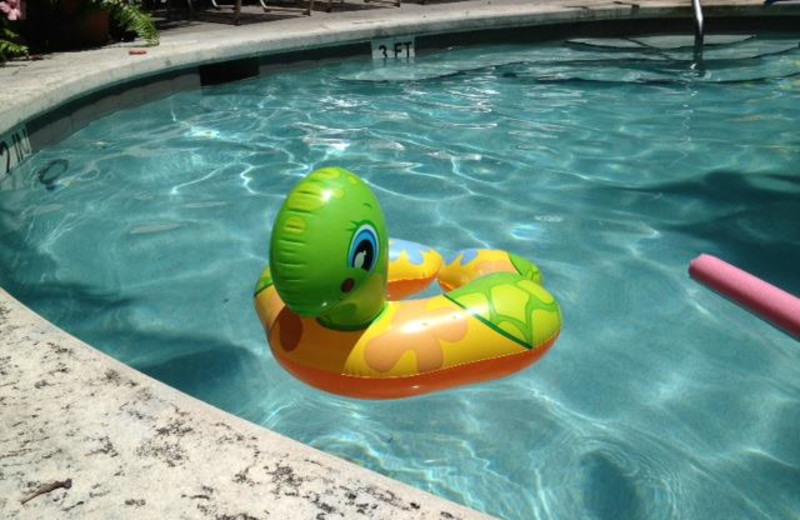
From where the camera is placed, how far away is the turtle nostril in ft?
7.35

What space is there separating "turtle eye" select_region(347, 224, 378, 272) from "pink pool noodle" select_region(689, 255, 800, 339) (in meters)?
0.89

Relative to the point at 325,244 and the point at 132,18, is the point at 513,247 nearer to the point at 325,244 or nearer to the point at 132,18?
the point at 325,244

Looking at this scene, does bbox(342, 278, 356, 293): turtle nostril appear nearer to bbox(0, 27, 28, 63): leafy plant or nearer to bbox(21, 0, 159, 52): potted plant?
bbox(0, 27, 28, 63): leafy plant

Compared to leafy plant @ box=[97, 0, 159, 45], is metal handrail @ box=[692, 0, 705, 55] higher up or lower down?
lower down

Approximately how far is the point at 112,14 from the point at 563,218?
21.0 ft

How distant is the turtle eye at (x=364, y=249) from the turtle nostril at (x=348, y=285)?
44 millimetres

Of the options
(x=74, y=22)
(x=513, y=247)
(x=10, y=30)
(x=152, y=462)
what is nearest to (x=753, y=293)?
(x=152, y=462)

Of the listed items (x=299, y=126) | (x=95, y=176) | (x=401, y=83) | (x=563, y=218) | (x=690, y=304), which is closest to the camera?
(x=690, y=304)

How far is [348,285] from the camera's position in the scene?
2256mm

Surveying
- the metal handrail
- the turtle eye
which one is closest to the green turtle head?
the turtle eye

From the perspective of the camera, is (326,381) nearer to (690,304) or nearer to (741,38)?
(690,304)

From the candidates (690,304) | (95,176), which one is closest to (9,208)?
(95,176)

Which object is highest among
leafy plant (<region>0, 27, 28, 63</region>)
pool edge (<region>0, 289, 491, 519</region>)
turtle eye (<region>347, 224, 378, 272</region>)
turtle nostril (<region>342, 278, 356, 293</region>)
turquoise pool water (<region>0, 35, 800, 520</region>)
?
leafy plant (<region>0, 27, 28, 63</region>)

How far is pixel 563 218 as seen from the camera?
173 inches
